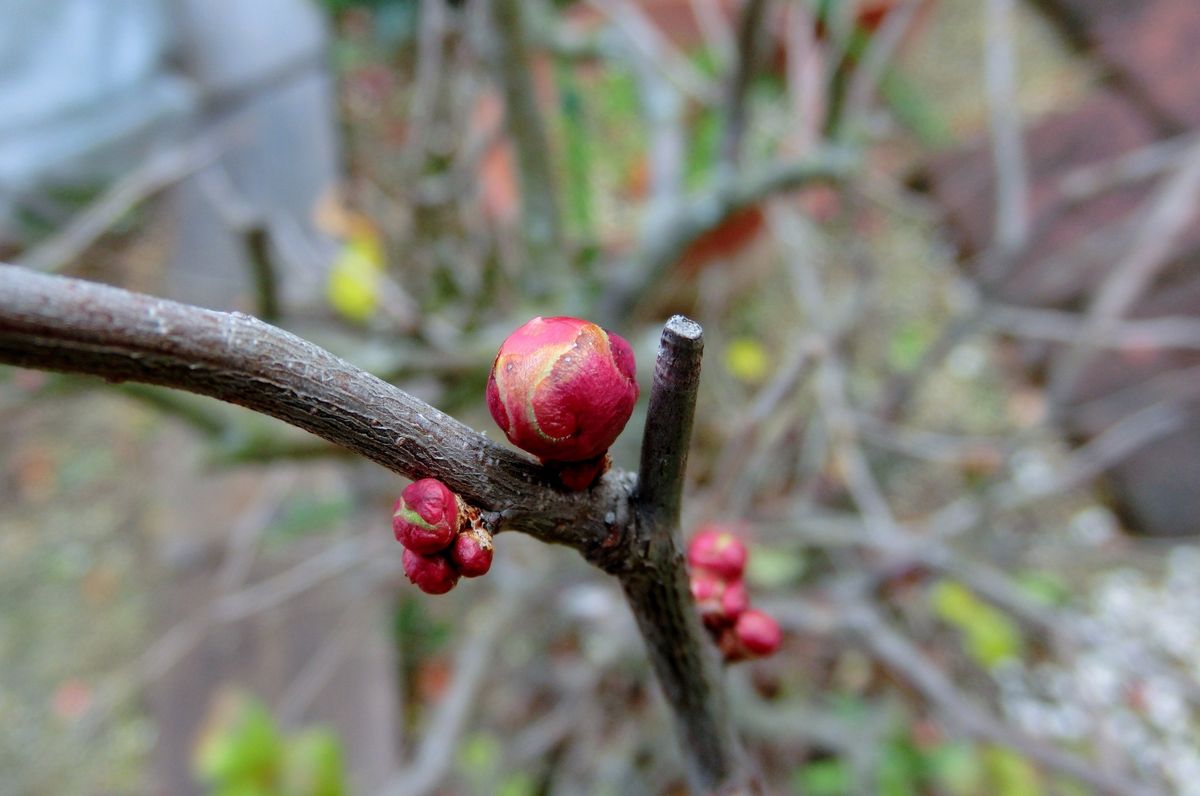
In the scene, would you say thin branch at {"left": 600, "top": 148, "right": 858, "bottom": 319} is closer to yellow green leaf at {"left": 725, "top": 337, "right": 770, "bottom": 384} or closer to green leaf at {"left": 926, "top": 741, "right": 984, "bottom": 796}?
yellow green leaf at {"left": 725, "top": 337, "right": 770, "bottom": 384}

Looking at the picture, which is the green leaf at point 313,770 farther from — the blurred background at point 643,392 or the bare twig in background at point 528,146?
the bare twig in background at point 528,146

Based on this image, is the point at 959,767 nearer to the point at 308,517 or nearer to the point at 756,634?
the point at 756,634

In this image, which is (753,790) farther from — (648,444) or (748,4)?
(748,4)

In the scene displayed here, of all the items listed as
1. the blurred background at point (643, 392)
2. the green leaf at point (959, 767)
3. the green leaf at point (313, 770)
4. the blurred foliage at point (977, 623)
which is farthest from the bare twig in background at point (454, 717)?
the blurred foliage at point (977, 623)

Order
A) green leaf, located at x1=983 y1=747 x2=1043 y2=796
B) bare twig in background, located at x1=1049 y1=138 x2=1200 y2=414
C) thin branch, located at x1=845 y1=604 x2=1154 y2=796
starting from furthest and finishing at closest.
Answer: green leaf, located at x1=983 y1=747 x2=1043 y2=796 → bare twig in background, located at x1=1049 y1=138 x2=1200 y2=414 → thin branch, located at x1=845 y1=604 x2=1154 y2=796

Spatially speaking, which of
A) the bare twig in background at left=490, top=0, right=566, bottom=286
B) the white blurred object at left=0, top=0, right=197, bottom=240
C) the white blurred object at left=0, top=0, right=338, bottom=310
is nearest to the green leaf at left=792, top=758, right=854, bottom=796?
the bare twig in background at left=490, top=0, right=566, bottom=286

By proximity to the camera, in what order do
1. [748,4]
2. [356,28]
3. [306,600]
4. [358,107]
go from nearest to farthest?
1. [748,4]
2. [306,600]
3. [358,107]
4. [356,28]

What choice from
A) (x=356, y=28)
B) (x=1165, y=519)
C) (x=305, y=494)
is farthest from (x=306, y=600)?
(x=356, y=28)
